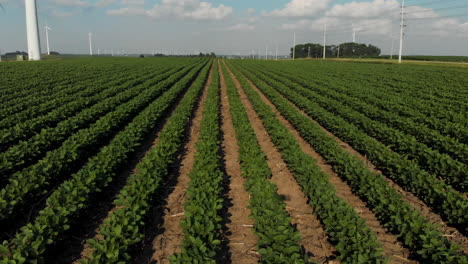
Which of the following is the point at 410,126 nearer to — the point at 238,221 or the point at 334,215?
the point at 334,215

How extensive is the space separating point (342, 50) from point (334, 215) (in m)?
171

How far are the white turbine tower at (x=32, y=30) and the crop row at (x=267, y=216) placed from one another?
6760 cm

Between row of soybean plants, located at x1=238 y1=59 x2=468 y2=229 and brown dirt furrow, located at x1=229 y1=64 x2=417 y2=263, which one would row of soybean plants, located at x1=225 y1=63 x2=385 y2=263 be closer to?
brown dirt furrow, located at x1=229 y1=64 x2=417 y2=263

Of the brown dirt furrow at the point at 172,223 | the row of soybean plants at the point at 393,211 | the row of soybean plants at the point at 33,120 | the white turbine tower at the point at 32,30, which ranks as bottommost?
Result: the brown dirt furrow at the point at 172,223

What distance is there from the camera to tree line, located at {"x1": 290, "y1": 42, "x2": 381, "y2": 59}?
15900 centimetres

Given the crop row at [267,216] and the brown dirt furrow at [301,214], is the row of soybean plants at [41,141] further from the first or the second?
the brown dirt furrow at [301,214]

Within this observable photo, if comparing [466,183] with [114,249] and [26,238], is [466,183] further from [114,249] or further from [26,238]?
[26,238]

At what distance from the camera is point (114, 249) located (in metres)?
4.12

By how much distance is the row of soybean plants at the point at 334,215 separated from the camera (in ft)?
13.8

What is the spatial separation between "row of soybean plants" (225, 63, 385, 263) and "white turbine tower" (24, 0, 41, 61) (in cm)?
6812

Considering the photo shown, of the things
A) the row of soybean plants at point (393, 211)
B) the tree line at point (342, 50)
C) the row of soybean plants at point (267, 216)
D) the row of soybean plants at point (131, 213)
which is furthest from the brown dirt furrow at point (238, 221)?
the tree line at point (342, 50)

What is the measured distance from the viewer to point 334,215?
16.7ft

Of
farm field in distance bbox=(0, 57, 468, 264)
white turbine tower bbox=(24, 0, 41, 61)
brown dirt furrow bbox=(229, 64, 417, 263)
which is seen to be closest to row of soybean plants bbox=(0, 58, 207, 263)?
farm field in distance bbox=(0, 57, 468, 264)

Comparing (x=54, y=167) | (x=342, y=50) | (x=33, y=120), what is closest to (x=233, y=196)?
(x=54, y=167)
